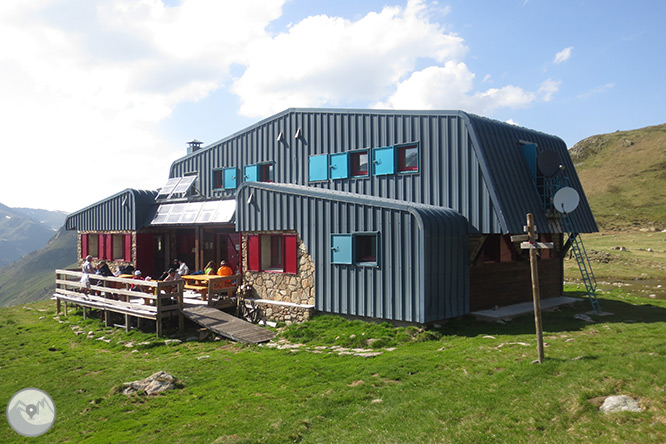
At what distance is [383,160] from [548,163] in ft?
18.5

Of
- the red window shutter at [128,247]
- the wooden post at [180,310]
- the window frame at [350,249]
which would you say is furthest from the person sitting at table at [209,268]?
the window frame at [350,249]

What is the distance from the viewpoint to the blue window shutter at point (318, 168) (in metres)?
19.0

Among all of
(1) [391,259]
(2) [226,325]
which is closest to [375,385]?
(1) [391,259]

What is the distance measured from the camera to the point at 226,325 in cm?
1499

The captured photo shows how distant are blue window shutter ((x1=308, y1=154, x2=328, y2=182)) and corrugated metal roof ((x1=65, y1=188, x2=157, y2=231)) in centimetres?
953

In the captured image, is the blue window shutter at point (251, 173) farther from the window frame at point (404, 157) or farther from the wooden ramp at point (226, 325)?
the window frame at point (404, 157)

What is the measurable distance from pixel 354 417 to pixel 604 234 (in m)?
58.0

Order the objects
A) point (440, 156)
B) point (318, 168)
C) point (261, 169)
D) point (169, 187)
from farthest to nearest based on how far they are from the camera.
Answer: point (169, 187), point (261, 169), point (318, 168), point (440, 156)

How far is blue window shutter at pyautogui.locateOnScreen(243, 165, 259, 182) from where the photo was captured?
22281 millimetres

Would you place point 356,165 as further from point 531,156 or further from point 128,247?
point 128,247

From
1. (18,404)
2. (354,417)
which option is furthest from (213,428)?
(18,404)

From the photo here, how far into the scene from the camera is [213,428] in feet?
25.0

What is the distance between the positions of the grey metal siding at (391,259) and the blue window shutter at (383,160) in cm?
279

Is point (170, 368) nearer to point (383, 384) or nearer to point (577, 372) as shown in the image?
point (383, 384)
